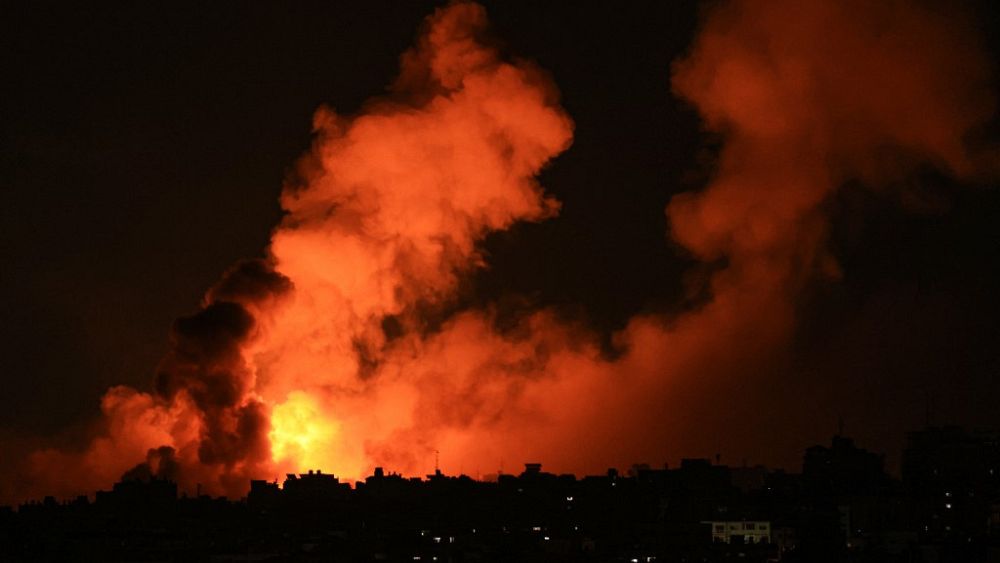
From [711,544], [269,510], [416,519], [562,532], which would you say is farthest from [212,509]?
[711,544]

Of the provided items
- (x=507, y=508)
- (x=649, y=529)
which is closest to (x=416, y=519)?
(x=507, y=508)

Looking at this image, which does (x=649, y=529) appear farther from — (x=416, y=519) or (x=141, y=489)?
(x=141, y=489)

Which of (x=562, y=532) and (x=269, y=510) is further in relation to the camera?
(x=269, y=510)

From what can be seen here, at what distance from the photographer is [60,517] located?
2606 inches

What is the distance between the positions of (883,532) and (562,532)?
10957 millimetres

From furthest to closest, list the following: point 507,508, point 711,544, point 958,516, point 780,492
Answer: point 780,492
point 507,508
point 958,516
point 711,544

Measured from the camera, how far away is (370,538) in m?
59.6

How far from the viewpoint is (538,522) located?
66.1 m

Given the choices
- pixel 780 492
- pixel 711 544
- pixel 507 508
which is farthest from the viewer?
pixel 780 492

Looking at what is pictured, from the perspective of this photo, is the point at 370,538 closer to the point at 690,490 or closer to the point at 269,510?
the point at 269,510

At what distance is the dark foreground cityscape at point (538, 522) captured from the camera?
56562mm

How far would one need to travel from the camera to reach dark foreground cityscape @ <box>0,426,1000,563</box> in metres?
56.6

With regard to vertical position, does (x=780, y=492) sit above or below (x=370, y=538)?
above

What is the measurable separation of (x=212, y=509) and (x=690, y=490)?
1931cm
